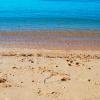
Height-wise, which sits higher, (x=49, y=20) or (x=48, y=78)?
(x=49, y=20)

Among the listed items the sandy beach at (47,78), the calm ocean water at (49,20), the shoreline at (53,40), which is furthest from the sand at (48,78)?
the calm ocean water at (49,20)

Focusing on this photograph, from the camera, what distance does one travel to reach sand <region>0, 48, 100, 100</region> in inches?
299

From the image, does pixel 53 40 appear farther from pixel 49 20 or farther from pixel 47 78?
pixel 49 20

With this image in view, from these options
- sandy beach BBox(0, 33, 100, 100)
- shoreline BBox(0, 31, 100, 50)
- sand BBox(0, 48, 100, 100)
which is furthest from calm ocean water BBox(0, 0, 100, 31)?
sand BBox(0, 48, 100, 100)

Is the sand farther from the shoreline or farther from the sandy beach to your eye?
the shoreline

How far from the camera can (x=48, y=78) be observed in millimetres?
8766

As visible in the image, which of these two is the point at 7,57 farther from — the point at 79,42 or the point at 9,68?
the point at 79,42

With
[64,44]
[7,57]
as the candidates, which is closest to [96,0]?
[64,44]

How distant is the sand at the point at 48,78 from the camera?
7598mm

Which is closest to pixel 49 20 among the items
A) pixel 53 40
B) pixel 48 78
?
pixel 53 40

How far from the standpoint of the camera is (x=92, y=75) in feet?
30.0

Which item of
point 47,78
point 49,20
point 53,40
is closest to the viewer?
point 47,78

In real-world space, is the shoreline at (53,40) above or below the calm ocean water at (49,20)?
below

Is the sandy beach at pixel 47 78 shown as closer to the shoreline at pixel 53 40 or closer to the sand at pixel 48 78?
the sand at pixel 48 78
